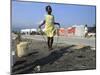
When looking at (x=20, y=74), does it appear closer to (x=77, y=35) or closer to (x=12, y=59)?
(x=12, y=59)

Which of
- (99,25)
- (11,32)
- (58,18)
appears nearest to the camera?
(11,32)

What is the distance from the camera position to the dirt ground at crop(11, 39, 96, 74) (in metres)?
3.12

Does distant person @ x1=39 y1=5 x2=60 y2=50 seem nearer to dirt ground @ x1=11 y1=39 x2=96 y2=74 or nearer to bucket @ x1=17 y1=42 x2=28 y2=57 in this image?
dirt ground @ x1=11 y1=39 x2=96 y2=74

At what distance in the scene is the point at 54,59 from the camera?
3.29 m

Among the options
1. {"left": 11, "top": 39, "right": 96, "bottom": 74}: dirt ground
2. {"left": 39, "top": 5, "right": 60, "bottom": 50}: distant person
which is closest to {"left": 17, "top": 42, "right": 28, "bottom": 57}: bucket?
{"left": 11, "top": 39, "right": 96, "bottom": 74}: dirt ground

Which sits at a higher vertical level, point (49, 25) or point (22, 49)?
point (49, 25)

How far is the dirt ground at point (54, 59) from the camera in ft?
10.3

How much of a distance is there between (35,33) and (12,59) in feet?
1.38

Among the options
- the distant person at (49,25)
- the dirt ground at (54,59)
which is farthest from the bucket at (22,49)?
the distant person at (49,25)

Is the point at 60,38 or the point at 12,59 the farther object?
the point at 60,38

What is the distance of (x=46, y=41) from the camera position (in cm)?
323

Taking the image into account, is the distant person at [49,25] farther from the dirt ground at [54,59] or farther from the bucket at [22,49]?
the bucket at [22,49]

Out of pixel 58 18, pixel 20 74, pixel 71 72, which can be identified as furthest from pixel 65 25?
pixel 20 74

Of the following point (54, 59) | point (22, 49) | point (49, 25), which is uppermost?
point (49, 25)
